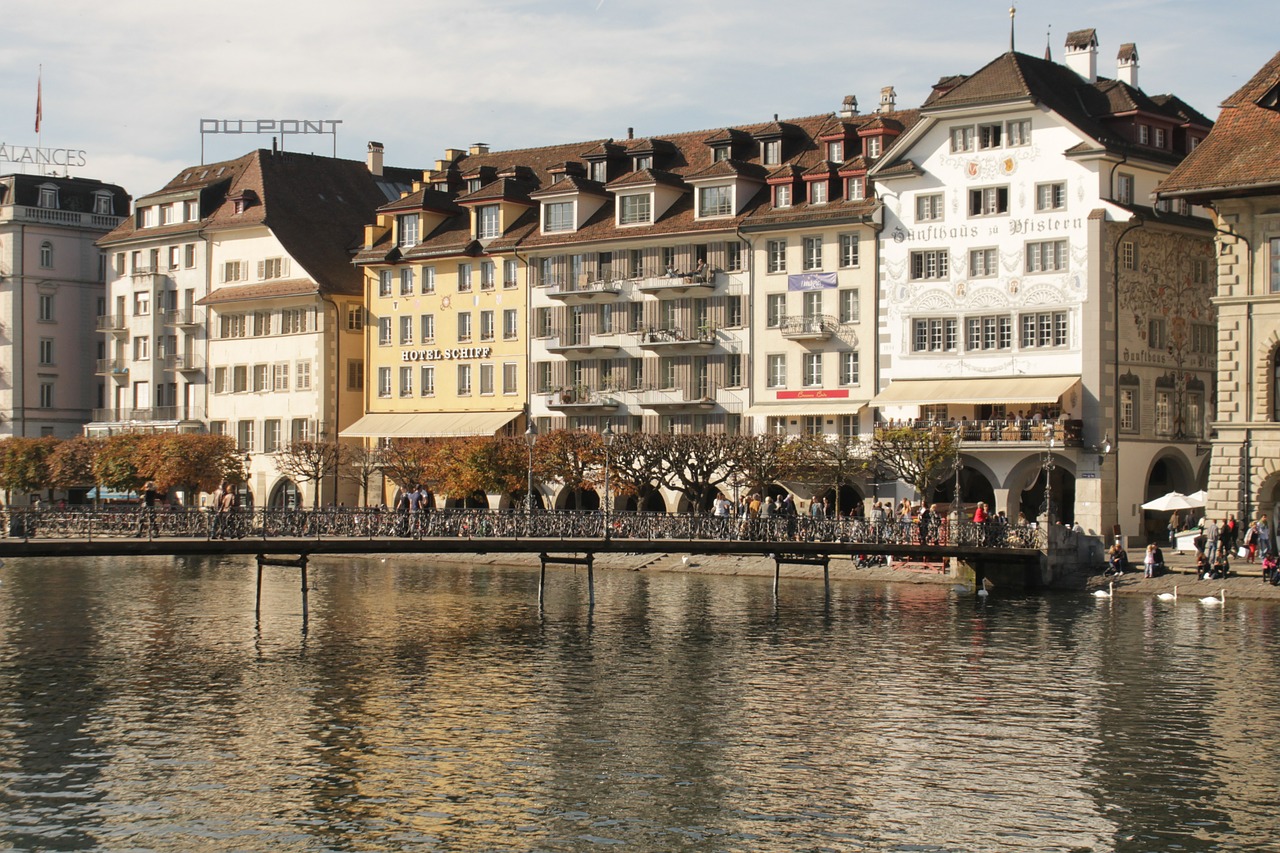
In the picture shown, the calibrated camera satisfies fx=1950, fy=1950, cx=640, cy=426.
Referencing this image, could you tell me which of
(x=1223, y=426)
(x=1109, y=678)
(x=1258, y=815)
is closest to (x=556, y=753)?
(x=1258, y=815)

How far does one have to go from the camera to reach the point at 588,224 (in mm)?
89312

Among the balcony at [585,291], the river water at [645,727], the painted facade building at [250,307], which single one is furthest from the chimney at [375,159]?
the river water at [645,727]

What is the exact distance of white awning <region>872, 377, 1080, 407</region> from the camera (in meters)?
72.2

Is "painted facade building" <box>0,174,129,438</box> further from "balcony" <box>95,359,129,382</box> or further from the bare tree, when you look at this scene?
the bare tree

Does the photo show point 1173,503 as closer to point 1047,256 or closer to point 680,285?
point 1047,256

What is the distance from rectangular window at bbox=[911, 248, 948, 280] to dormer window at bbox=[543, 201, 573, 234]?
18680 millimetres

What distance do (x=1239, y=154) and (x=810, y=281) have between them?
21.3m

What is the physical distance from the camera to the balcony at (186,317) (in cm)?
10386

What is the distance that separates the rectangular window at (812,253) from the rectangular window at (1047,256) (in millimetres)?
9879

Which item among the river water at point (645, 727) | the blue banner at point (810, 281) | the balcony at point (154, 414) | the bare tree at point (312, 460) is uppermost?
the blue banner at point (810, 281)

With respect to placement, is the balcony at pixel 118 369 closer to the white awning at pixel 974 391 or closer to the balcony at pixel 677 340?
the balcony at pixel 677 340

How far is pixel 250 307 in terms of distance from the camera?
101 metres

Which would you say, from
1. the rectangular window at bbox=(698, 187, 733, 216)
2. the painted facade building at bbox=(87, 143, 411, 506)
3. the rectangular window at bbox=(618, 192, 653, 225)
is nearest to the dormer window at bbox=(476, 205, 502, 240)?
the rectangular window at bbox=(618, 192, 653, 225)

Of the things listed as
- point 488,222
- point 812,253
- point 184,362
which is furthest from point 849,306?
point 184,362
